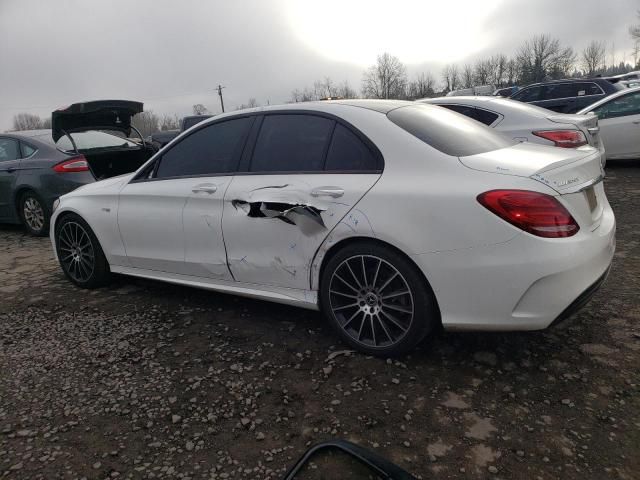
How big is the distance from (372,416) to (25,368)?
7.40ft

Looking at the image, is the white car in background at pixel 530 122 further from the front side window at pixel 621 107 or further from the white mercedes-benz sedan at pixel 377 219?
the white mercedes-benz sedan at pixel 377 219

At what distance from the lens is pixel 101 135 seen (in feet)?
25.3

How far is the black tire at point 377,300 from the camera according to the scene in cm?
280

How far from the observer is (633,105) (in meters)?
8.54

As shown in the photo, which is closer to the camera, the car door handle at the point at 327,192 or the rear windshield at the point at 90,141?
the car door handle at the point at 327,192

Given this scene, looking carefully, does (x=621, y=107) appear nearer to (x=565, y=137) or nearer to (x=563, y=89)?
(x=565, y=137)

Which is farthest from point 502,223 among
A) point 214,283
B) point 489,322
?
point 214,283

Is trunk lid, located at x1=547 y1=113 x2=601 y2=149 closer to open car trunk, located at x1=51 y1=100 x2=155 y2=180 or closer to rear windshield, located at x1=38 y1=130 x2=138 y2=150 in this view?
open car trunk, located at x1=51 y1=100 x2=155 y2=180

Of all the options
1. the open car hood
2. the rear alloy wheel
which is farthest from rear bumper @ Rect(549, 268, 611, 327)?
the rear alloy wheel

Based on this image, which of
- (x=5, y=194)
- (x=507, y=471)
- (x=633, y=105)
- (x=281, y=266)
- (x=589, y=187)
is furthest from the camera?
(x=633, y=105)

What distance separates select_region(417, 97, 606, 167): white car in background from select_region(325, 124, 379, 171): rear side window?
3542mm

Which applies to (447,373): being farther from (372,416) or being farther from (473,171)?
(473,171)

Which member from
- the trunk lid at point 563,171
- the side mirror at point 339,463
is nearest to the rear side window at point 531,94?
the trunk lid at point 563,171

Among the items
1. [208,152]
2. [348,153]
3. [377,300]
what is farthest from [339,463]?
[208,152]
